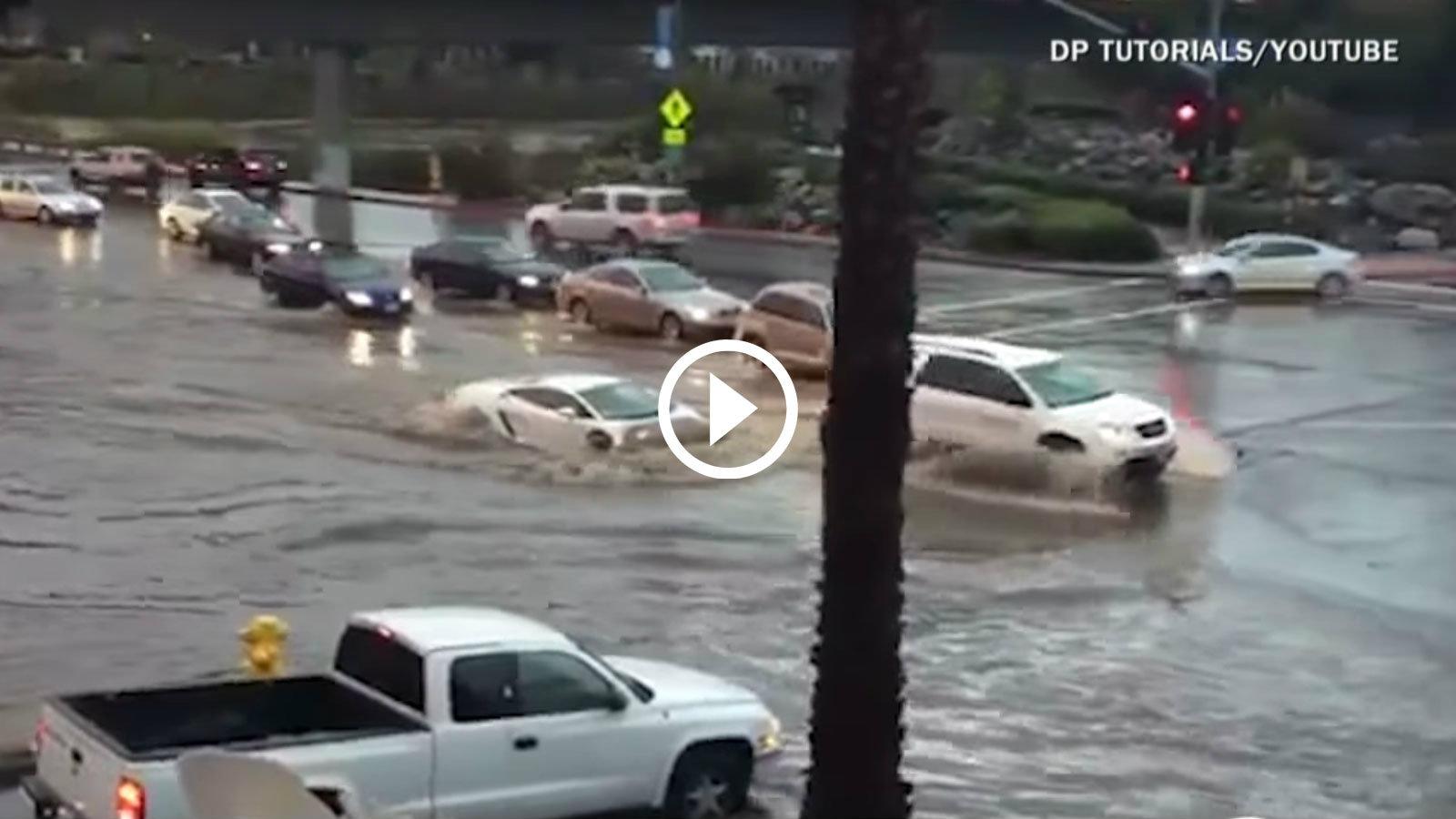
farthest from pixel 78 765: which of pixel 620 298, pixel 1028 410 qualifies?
pixel 620 298

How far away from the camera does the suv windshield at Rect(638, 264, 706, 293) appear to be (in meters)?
42.3

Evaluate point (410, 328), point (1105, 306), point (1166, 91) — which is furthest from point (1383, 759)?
point (1166, 91)

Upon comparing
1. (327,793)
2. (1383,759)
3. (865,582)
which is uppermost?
(865,582)

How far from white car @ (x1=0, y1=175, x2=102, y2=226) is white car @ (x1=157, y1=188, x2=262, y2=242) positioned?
3407 mm

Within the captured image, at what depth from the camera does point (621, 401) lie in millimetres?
30500

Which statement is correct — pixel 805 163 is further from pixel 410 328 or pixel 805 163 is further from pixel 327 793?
pixel 327 793

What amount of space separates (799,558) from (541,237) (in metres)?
33.8

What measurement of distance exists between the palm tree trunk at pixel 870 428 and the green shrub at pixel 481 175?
209 feet

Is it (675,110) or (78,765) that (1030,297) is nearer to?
(675,110)

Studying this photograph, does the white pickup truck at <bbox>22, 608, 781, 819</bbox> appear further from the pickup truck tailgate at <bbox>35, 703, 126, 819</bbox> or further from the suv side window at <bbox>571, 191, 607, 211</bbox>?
the suv side window at <bbox>571, 191, 607, 211</bbox>

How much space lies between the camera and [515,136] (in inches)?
3723

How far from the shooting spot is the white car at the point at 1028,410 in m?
28.9

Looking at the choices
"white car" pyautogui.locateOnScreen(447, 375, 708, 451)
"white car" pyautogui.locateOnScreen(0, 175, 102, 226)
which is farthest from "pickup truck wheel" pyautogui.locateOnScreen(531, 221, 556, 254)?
"white car" pyautogui.locateOnScreen(447, 375, 708, 451)

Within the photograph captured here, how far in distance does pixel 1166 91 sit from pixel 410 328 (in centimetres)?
4616
